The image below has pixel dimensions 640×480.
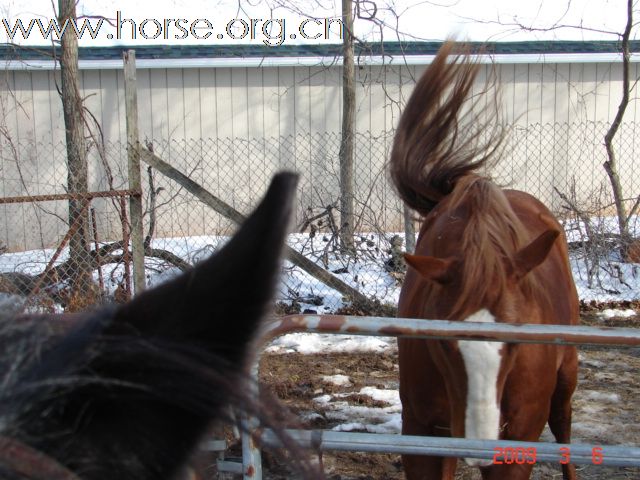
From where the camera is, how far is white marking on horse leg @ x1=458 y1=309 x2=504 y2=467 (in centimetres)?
207

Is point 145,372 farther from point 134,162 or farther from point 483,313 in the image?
point 134,162

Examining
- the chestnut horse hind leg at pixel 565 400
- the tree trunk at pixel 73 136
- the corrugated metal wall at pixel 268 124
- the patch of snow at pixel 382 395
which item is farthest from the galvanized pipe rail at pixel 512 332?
the corrugated metal wall at pixel 268 124

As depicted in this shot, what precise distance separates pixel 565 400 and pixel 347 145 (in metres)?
4.41

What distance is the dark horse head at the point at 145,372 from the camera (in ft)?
2.05

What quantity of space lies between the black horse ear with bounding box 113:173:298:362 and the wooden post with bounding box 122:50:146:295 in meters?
4.83

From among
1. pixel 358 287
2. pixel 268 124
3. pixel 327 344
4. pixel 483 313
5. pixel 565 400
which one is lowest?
pixel 327 344

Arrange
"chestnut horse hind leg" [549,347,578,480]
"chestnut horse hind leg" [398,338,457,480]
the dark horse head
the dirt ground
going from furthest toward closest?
the dirt ground < "chestnut horse hind leg" [549,347,578,480] < "chestnut horse hind leg" [398,338,457,480] < the dark horse head

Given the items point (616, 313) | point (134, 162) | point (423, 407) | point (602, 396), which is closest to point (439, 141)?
point (423, 407)

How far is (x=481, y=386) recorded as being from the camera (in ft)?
6.84

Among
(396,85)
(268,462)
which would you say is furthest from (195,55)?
(268,462)

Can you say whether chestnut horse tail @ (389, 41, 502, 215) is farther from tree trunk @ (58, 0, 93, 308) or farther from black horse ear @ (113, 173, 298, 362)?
tree trunk @ (58, 0, 93, 308)

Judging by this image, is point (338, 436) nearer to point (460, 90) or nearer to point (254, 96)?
point (460, 90)

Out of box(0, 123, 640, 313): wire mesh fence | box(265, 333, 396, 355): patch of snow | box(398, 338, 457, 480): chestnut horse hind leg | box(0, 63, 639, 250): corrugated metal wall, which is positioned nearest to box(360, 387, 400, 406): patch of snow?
box(265, 333, 396, 355): patch of snow

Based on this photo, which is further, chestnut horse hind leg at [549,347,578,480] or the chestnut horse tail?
the chestnut horse tail
